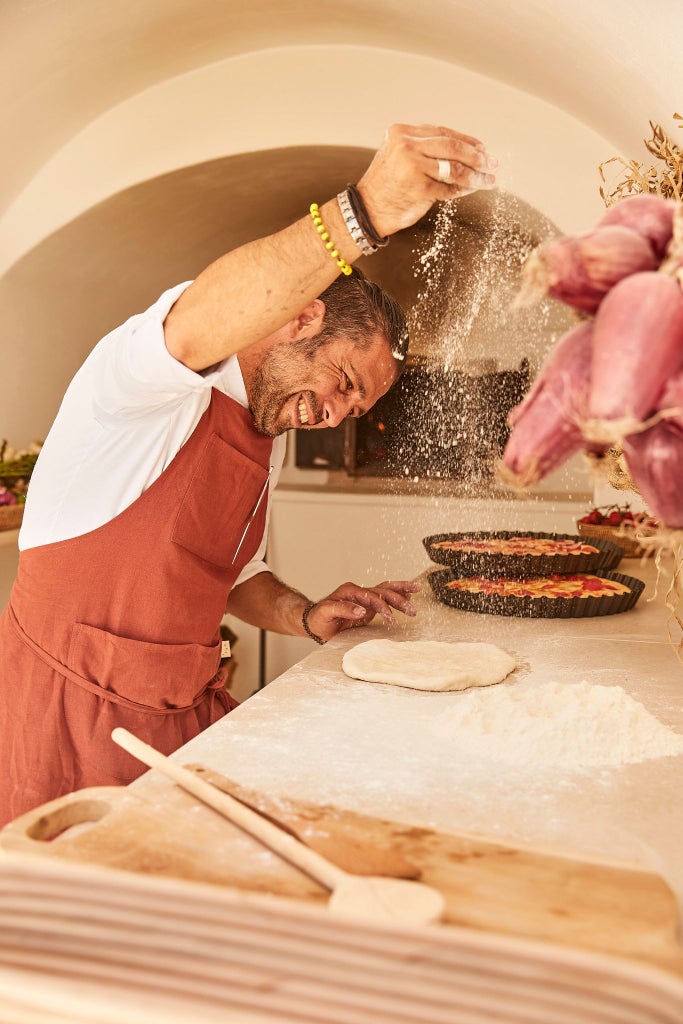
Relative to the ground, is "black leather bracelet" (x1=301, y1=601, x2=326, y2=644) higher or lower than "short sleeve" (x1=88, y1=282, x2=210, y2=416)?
lower

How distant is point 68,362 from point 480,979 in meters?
4.37

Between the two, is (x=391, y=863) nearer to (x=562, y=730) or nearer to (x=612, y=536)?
(x=562, y=730)

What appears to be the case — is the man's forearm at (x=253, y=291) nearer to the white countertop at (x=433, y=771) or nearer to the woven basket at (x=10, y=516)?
the white countertop at (x=433, y=771)

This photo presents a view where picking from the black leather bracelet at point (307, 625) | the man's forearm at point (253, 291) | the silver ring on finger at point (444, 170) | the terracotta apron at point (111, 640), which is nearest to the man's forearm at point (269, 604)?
the black leather bracelet at point (307, 625)

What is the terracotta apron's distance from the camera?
165 centimetres

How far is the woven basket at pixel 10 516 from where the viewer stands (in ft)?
12.2

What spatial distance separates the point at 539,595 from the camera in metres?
2.14

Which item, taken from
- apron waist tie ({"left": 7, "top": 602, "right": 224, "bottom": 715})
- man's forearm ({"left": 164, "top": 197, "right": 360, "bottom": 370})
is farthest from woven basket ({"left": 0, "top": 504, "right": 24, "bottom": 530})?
man's forearm ({"left": 164, "top": 197, "right": 360, "bottom": 370})

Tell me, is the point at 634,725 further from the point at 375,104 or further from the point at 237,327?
the point at 375,104

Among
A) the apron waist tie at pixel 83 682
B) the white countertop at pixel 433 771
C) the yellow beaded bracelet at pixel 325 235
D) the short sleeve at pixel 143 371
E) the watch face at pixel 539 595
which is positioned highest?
the yellow beaded bracelet at pixel 325 235

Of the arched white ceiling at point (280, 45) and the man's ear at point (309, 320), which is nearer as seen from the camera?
the man's ear at point (309, 320)

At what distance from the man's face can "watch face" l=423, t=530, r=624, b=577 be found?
2.23ft

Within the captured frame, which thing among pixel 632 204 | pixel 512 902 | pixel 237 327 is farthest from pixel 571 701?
pixel 632 204

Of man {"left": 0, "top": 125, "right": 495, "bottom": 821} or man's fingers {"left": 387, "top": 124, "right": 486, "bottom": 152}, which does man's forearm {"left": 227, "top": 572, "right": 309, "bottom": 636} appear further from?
man's fingers {"left": 387, "top": 124, "right": 486, "bottom": 152}
